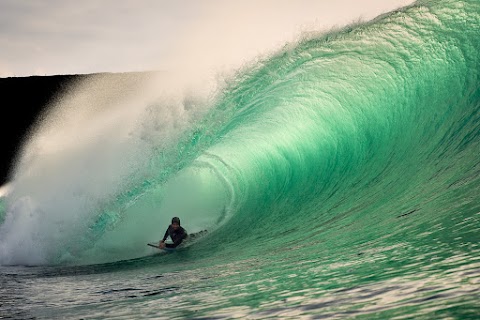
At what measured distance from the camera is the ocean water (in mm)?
3303

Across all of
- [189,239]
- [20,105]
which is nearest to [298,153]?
[189,239]

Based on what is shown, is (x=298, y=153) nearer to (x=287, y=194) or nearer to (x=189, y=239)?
(x=287, y=194)

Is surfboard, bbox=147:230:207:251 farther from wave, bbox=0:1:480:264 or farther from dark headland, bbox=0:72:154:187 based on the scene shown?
dark headland, bbox=0:72:154:187

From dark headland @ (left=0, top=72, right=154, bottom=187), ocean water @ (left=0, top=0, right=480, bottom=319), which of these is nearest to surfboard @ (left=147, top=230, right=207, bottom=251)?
ocean water @ (left=0, top=0, right=480, bottom=319)

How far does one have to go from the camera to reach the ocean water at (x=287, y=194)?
3303mm

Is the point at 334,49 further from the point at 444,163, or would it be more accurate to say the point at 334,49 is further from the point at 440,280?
the point at 440,280

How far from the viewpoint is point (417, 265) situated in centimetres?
A: 314

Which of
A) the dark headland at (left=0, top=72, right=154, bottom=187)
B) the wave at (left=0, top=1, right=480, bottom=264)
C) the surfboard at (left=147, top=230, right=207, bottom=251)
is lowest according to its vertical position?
the surfboard at (left=147, top=230, right=207, bottom=251)

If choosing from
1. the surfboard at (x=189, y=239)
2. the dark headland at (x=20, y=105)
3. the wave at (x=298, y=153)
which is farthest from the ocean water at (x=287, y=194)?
the dark headland at (x=20, y=105)

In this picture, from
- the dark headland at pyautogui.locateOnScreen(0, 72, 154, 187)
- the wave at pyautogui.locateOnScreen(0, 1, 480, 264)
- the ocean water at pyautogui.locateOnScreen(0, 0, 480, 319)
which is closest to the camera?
the ocean water at pyautogui.locateOnScreen(0, 0, 480, 319)

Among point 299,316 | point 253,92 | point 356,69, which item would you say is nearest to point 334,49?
point 356,69

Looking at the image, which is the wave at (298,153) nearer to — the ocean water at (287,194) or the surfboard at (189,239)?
the ocean water at (287,194)

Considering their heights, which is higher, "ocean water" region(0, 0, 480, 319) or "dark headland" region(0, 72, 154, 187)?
"dark headland" region(0, 72, 154, 187)

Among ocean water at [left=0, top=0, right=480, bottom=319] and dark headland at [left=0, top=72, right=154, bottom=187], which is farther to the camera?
dark headland at [left=0, top=72, right=154, bottom=187]
